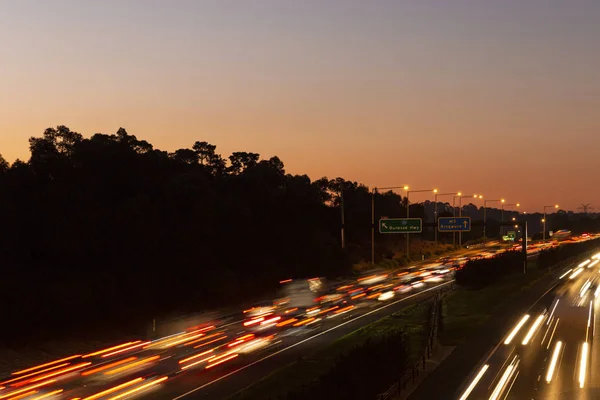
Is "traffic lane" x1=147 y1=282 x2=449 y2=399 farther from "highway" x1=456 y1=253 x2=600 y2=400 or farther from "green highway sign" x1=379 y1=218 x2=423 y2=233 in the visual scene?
"green highway sign" x1=379 y1=218 x2=423 y2=233

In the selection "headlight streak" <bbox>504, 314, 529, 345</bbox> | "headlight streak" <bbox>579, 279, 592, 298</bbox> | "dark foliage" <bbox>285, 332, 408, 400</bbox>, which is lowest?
"headlight streak" <bbox>579, 279, 592, 298</bbox>

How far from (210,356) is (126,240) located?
97.2 ft

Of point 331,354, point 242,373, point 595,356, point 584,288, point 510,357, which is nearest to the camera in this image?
point 595,356

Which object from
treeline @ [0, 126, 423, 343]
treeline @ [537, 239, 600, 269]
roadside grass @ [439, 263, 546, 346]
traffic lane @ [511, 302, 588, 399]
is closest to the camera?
traffic lane @ [511, 302, 588, 399]

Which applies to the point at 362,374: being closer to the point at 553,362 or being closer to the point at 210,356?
the point at 553,362

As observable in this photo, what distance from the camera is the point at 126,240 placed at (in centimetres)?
6475

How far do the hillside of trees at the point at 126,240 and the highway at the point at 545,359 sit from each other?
3240 cm

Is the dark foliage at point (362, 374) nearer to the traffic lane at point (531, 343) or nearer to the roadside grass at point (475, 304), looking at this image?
the traffic lane at point (531, 343)

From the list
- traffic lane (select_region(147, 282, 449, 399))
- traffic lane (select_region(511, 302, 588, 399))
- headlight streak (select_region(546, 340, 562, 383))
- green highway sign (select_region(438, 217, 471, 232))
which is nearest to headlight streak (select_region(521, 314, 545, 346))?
traffic lane (select_region(511, 302, 588, 399))

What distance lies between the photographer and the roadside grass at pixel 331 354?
1161 inches

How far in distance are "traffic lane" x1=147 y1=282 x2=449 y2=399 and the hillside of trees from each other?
19.0 meters

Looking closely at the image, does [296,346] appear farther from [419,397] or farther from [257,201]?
[257,201]

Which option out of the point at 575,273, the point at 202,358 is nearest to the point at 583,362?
the point at 202,358

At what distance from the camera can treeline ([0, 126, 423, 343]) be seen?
52.6m
